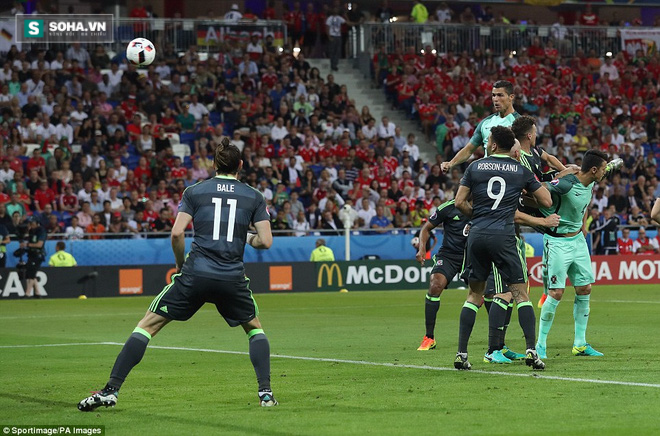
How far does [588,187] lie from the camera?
1295 centimetres

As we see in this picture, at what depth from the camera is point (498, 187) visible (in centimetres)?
1143

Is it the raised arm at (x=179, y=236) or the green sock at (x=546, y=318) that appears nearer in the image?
the raised arm at (x=179, y=236)

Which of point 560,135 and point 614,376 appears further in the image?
point 560,135

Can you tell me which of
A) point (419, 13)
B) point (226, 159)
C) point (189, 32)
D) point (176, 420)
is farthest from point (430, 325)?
point (419, 13)

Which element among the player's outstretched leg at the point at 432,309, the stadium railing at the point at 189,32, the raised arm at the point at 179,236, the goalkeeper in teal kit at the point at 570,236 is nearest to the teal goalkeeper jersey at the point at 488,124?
the goalkeeper in teal kit at the point at 570,236

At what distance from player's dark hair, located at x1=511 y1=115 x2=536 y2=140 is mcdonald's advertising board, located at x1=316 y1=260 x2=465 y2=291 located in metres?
18.1

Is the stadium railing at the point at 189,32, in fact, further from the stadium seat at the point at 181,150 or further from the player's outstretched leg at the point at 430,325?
the player's outstretched leg at the point at 430,325

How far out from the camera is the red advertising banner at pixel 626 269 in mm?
31875

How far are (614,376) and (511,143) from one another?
2449 millimetres

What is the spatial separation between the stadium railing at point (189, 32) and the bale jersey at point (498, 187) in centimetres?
2669

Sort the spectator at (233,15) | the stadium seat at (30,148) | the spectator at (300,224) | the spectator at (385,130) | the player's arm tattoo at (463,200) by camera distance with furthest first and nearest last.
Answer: the spectator at (233,15) < the spectator at (385,130) < the stadium seat at (30,148) < the spectator at (300,224) < the player's arm tattoo at (463,200)

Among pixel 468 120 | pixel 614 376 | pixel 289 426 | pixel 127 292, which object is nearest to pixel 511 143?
pixel 614 376

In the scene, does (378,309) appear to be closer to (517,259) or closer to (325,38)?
(517,259)

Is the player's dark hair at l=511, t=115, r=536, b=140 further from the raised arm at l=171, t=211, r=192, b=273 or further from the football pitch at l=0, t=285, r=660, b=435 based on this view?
the raised arm at l=171, t=211, r=192, b=273
